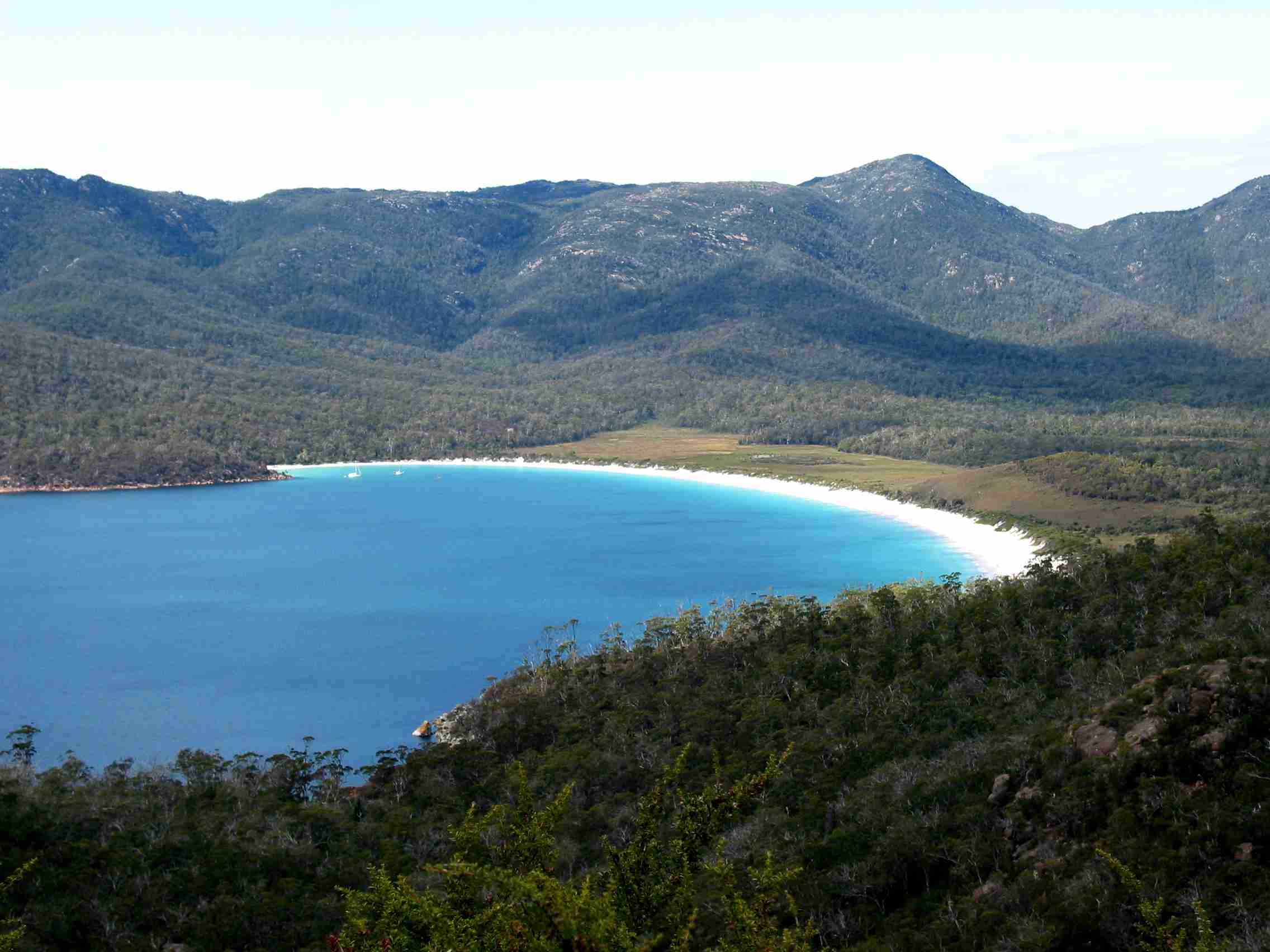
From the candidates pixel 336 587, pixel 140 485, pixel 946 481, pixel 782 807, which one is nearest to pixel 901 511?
pixel 946 481

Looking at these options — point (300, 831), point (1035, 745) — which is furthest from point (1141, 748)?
point (300, 831)

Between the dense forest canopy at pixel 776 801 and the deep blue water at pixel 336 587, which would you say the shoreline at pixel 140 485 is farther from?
the dense forest canopy at pixel 776 801

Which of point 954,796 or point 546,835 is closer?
point 546,835

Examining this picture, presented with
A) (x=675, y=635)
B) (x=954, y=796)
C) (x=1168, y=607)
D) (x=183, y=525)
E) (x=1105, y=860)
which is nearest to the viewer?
(x=1105, y=860)

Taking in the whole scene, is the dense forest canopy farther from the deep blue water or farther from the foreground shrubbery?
the deep blue water

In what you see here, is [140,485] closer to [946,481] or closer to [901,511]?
[901,511]

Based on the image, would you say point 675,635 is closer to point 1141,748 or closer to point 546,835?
point 1141,748

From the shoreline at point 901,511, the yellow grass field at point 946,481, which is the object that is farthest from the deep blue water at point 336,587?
the yellow grass field at point 946,481
